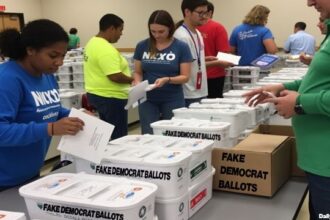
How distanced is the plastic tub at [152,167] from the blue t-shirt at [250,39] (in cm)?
339

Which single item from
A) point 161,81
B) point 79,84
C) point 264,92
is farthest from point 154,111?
point 79,84

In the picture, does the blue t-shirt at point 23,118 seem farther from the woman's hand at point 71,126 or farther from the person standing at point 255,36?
the person standing at point 255,36

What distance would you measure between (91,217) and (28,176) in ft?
2.39

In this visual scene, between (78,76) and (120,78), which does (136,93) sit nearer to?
(120,78)

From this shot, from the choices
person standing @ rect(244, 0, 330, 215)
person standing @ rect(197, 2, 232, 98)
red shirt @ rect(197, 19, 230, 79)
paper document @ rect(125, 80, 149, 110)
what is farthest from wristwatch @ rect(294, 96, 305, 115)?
red shirt @ rect(197, 19, 230, 79)

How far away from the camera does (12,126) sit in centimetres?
143

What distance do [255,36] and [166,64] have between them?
206 cm

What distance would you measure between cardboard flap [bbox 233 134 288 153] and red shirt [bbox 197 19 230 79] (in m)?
1.97

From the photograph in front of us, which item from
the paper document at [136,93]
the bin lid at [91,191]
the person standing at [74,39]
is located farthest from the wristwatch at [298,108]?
the person standing at [74,39]

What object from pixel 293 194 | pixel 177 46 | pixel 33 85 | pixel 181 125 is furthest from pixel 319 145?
pixel 177 46

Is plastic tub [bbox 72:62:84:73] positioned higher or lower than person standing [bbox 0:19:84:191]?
lower

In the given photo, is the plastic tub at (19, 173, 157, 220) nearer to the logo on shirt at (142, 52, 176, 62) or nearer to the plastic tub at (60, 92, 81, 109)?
the logo on shirt at (142, 52, 176, 62)

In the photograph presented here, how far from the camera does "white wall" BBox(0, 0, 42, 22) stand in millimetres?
11164

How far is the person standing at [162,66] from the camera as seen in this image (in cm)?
269
